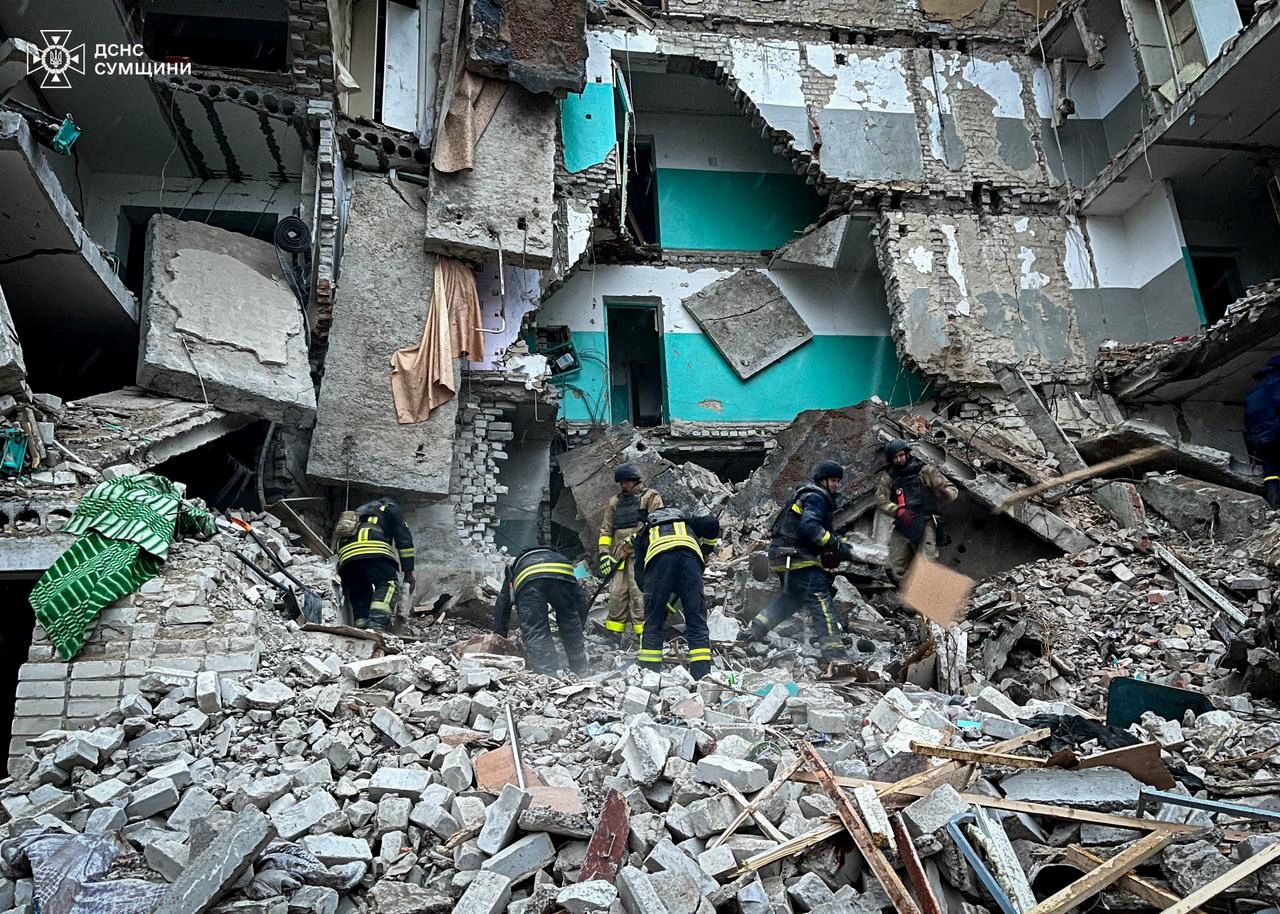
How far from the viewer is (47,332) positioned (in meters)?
8.46

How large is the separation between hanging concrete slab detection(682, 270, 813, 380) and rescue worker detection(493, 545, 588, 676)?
7.15 meters

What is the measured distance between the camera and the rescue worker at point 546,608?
5965 millimetres

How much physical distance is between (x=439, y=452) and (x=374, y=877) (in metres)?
6.11

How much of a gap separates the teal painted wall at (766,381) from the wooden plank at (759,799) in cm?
901

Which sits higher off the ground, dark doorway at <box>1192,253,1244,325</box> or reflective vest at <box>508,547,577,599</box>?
dark doorway at <box>1192,253,1244,325</box>

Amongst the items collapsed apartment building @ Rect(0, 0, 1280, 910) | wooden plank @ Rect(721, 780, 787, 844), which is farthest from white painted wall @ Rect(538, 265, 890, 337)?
wooden plank @ Rect(721, 780, 787, 844)

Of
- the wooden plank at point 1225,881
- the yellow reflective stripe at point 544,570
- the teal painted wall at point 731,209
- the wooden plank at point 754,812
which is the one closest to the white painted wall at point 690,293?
the teal painted wall at point 731,209

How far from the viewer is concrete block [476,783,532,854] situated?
9.89 ft

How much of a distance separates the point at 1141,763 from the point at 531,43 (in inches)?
363

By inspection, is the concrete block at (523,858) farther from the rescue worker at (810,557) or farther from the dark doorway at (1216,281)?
the dark doorway at (1216,281)

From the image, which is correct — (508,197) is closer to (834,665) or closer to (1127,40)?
(834,665)

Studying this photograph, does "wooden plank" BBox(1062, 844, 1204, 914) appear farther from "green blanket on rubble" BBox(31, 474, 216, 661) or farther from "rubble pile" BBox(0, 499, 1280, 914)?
"green blanket on rubble" BBox(31, 474, 216, 661)

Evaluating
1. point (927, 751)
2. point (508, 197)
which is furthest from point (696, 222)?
point (927, 751)

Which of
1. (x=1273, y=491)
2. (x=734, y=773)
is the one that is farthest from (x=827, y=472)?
(x=734, y=773)
